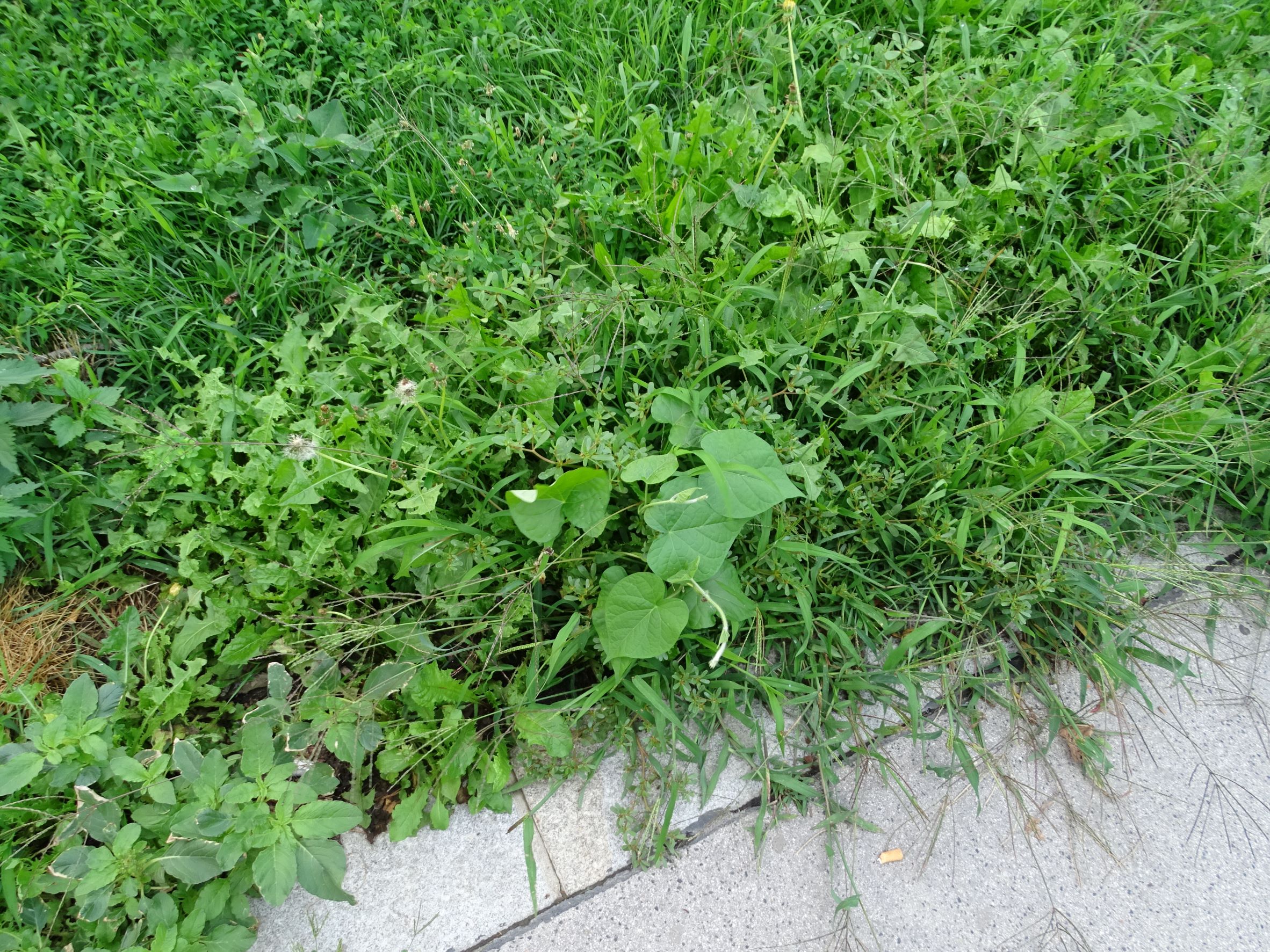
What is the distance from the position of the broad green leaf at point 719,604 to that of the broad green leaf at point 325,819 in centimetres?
82

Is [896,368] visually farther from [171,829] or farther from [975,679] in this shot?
[171,829]

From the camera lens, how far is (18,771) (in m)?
1.50

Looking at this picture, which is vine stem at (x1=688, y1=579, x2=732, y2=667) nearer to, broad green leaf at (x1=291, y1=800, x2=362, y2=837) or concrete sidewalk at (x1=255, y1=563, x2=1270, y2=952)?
concrete sidewalk at (x1=255, y1=563, x2=1270, y2=952)

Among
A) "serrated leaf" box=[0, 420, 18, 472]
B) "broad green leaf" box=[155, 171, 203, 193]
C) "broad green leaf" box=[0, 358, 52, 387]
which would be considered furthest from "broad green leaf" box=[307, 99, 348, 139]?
"serrated leaf" box=[0, 420, 18, 472]

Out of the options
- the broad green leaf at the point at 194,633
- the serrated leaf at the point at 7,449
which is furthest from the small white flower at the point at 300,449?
the serrated leaf at the point at 7,449

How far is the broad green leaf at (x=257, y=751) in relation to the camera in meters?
1.56

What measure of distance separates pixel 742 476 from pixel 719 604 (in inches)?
11.5

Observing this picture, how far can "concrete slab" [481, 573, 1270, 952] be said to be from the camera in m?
1.59

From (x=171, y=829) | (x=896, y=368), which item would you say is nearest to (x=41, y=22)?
(x=171, y=829)

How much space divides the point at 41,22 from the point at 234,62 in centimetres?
62

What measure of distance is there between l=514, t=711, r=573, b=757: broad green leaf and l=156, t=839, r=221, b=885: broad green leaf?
645mm

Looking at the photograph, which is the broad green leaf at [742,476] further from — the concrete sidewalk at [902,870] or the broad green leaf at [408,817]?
the broad green leaf at [408,817]

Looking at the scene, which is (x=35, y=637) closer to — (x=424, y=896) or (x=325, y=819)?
(x=325, y=819)

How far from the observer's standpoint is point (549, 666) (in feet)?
5.57
